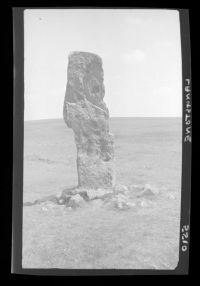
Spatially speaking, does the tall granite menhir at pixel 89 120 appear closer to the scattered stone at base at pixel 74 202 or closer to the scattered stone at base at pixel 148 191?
the scattered stone at base at pixel 74 202

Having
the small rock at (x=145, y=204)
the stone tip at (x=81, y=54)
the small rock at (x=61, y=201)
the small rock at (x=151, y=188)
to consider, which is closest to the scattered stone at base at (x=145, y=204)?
the small rock at (x=145, y=204)

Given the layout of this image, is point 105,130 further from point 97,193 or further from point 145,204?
point 145,204

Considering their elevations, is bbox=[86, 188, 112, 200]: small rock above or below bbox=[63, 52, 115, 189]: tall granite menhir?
below

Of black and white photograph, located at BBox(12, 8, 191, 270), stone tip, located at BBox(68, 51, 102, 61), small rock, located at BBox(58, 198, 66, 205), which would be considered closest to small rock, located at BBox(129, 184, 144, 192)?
black and white photograph, located at BBox(12, 8, 191, 270)

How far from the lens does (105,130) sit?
3109mm

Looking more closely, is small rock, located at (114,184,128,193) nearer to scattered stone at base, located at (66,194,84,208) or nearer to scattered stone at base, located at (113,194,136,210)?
scattered stone at base, located at (113,194,136,210)

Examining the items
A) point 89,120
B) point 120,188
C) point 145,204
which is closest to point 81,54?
point 89,120

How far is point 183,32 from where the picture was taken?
3.07 m

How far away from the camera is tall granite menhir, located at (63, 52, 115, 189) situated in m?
3.07

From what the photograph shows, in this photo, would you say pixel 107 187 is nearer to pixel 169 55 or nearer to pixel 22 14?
pixel 169 55

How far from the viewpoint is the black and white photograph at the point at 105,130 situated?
118 inches

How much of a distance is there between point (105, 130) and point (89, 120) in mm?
195

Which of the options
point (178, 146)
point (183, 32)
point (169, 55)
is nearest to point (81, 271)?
point (178, 146)

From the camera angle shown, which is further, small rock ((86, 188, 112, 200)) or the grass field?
small rock ((86, 188, 112, 200))
